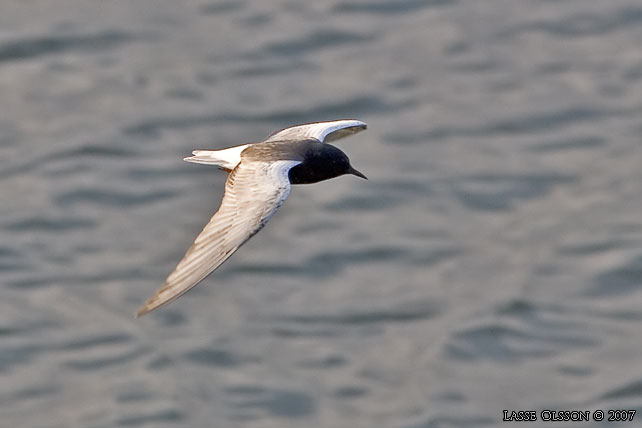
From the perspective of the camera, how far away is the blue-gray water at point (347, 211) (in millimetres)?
18547

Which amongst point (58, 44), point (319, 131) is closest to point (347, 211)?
point (58, 44)

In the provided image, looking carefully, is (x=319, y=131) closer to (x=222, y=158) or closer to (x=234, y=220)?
(x=222, y=158)

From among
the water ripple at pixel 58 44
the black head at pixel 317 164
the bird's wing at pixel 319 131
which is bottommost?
the black head at pixel 317 164

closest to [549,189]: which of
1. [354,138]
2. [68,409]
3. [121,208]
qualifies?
[354,138]

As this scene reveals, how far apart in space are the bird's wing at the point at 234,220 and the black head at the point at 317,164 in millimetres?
265

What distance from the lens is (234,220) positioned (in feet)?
29.3

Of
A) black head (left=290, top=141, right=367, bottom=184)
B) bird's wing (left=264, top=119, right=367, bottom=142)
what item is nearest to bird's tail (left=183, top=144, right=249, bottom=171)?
black head (left=290, top=141, right=367, bottom=184)

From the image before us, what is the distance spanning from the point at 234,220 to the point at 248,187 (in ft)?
1.41

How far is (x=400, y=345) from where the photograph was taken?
62.9 ft

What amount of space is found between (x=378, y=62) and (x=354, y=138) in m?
2.39

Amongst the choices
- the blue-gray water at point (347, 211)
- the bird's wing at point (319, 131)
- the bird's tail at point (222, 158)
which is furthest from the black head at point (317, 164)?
the blue-gray water at point (347, 211)

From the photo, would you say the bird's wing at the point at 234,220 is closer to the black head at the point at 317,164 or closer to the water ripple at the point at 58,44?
the black head at the point at 317,164

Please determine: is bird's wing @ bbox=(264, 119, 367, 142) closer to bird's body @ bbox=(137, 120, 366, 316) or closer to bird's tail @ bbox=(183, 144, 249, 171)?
bird's body @ bbox=(137, 120, 366, 316)

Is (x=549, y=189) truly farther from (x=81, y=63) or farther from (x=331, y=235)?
(x=81, y=63)
